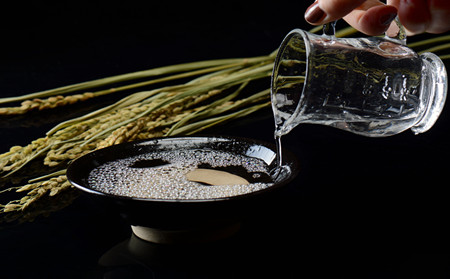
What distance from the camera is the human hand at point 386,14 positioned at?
745mm

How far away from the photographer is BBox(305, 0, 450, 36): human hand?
0.74 m

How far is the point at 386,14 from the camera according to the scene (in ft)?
2.61

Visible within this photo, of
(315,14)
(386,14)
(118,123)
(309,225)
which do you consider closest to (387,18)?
(386,14)

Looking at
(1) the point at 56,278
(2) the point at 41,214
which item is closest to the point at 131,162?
(2) the point at 41,214

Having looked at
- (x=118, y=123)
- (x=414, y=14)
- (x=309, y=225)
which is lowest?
(x=309, y=225)

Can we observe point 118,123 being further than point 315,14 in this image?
Yes

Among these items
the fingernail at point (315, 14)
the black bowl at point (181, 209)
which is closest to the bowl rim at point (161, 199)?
the black bowl at point (181, 209)

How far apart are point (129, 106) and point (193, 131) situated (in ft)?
0.54

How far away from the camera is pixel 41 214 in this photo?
84 cm

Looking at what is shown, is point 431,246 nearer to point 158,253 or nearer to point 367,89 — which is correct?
point 367,89

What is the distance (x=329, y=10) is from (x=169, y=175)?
0.32 m

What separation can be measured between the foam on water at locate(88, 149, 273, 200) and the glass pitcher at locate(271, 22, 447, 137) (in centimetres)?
11

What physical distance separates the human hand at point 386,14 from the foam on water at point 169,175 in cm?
24

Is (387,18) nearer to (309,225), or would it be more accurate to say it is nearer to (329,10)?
(329,10)
